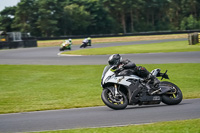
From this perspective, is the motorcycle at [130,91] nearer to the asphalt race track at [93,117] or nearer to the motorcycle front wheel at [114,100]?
the motorcycle front wheel at [114,100]

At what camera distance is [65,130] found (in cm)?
704

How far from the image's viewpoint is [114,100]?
352 inches

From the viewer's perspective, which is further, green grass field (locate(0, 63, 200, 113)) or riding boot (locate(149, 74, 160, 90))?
green grass field (locate(0, 63, 200, 113))

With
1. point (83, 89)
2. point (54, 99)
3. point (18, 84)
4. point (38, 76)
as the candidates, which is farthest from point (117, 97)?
point (38, 76)

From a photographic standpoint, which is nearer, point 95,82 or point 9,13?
point 95,82

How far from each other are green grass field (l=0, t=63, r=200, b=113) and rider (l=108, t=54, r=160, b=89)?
6.05 ft

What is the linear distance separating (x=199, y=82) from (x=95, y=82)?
4.30 m

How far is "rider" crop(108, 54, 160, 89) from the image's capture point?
A: 9.01 metres

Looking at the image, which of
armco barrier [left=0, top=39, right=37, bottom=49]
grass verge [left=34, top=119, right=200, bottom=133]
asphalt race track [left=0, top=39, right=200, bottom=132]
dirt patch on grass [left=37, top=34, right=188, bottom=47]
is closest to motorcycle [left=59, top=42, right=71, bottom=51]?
armco barrier [left=0, top=39, right=37, bottom=49]

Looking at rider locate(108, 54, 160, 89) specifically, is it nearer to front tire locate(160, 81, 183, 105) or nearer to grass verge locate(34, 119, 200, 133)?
front tire locate(160, 81, 183, 105)

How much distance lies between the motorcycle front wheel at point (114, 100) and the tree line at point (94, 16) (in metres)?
70.9

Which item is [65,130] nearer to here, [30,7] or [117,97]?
[117,97]

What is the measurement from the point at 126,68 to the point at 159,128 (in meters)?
2.65

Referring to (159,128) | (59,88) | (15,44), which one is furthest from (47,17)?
(159,128)
